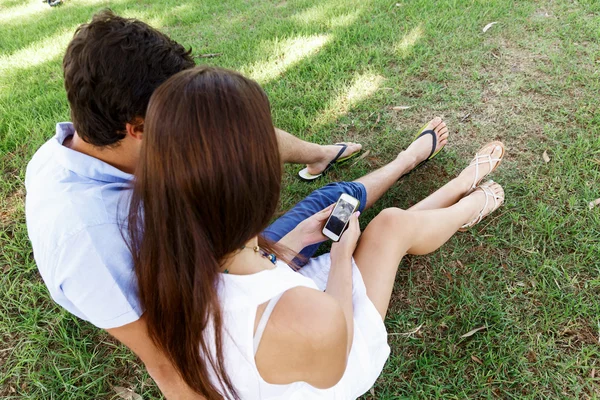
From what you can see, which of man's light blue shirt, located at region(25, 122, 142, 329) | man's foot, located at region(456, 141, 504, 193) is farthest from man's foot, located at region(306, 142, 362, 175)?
man's light blue shirt, located at region(25, 122, 142, 329)

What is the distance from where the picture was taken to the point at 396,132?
277cm

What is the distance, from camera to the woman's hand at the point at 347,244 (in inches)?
63.6

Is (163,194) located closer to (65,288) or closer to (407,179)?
(65,288)

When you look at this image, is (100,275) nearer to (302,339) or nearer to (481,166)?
(302,339)

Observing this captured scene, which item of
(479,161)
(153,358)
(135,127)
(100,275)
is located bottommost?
(479,161)

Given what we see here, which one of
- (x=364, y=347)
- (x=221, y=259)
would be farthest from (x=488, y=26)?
(x=221, y=259)

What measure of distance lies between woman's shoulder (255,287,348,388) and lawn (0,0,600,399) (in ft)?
2.52

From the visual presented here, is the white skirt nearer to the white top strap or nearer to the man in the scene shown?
the white top strap

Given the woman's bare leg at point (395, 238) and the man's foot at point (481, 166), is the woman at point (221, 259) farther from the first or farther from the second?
the man's foot at point (481, 166)

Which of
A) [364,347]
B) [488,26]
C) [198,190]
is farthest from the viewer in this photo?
[488,26]

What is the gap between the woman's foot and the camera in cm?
207

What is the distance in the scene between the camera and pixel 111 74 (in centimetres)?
116

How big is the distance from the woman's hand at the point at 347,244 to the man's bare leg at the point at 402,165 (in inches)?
20.6

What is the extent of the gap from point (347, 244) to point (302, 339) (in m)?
0.72
